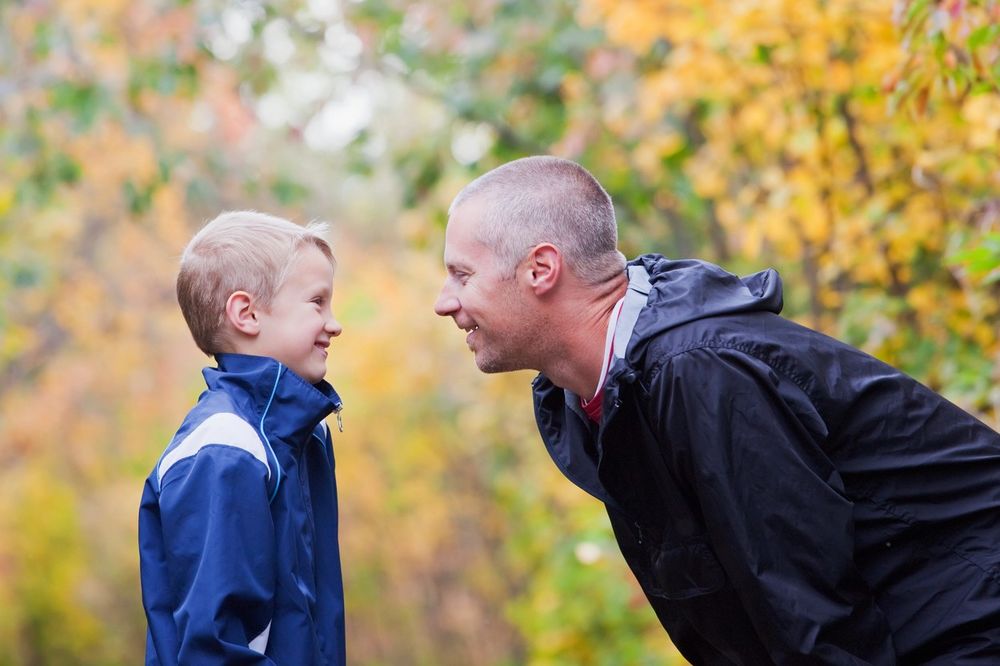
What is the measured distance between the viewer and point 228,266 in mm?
2717

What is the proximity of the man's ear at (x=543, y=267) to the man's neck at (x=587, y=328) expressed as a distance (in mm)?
70

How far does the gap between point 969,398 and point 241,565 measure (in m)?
2.68

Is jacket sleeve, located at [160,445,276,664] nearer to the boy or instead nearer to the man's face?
the boy

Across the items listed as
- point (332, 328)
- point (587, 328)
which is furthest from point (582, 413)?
point (332, 328)

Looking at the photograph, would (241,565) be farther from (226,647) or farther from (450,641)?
(450,641)

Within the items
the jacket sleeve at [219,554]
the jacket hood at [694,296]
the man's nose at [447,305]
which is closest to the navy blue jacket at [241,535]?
the jacket sleeve at [219,554]

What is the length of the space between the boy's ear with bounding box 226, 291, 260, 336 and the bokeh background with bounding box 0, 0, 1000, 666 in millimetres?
1824

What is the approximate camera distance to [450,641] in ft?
61.2

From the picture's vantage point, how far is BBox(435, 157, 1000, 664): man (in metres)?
2.29

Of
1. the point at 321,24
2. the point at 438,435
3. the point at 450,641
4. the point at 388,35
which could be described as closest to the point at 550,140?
the point at 388,35

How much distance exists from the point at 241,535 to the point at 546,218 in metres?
0.98

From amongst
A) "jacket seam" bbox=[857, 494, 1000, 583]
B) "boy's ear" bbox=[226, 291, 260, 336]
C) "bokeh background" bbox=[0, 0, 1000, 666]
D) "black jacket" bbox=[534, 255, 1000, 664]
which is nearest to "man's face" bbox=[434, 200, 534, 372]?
"black jacket" bbox=[534, 255, 1000, 664]

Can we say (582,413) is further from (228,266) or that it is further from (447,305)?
(228,266)

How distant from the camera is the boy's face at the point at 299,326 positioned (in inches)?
107
